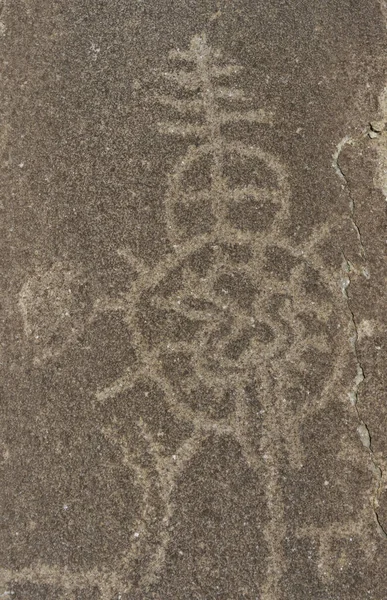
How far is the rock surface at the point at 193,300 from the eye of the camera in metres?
2.08

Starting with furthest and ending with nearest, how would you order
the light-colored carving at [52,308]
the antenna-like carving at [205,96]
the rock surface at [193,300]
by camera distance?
the antenna-like carving at [205,96] → the light-colored carving at [52,308] → the rock surface at [193,300]

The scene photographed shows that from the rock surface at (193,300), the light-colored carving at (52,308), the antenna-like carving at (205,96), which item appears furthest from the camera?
the antenna-like carving at (205,96)

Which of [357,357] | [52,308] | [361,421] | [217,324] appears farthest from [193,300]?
[361,421]

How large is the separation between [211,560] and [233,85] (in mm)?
1859

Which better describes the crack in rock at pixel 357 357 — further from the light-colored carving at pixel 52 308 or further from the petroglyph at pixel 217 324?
the light-colored carving at pixel 52 308

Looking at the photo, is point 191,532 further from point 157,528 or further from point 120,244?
point 120,244

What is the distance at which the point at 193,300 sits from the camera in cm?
221

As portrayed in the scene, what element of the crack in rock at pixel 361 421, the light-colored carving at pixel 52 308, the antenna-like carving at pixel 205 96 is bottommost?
the crack in rock at pixel 361 421

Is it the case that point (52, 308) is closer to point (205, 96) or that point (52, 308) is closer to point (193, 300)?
point (193, 300)

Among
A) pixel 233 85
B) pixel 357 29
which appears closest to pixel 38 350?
pixel 233 85

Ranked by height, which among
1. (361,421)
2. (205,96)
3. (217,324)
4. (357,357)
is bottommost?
(361,421)

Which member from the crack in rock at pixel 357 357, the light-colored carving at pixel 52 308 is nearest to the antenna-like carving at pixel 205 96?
the crack in rock at pixel 357 357

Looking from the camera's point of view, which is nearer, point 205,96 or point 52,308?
point 52,308

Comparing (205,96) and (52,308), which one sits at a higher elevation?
(205,96)
